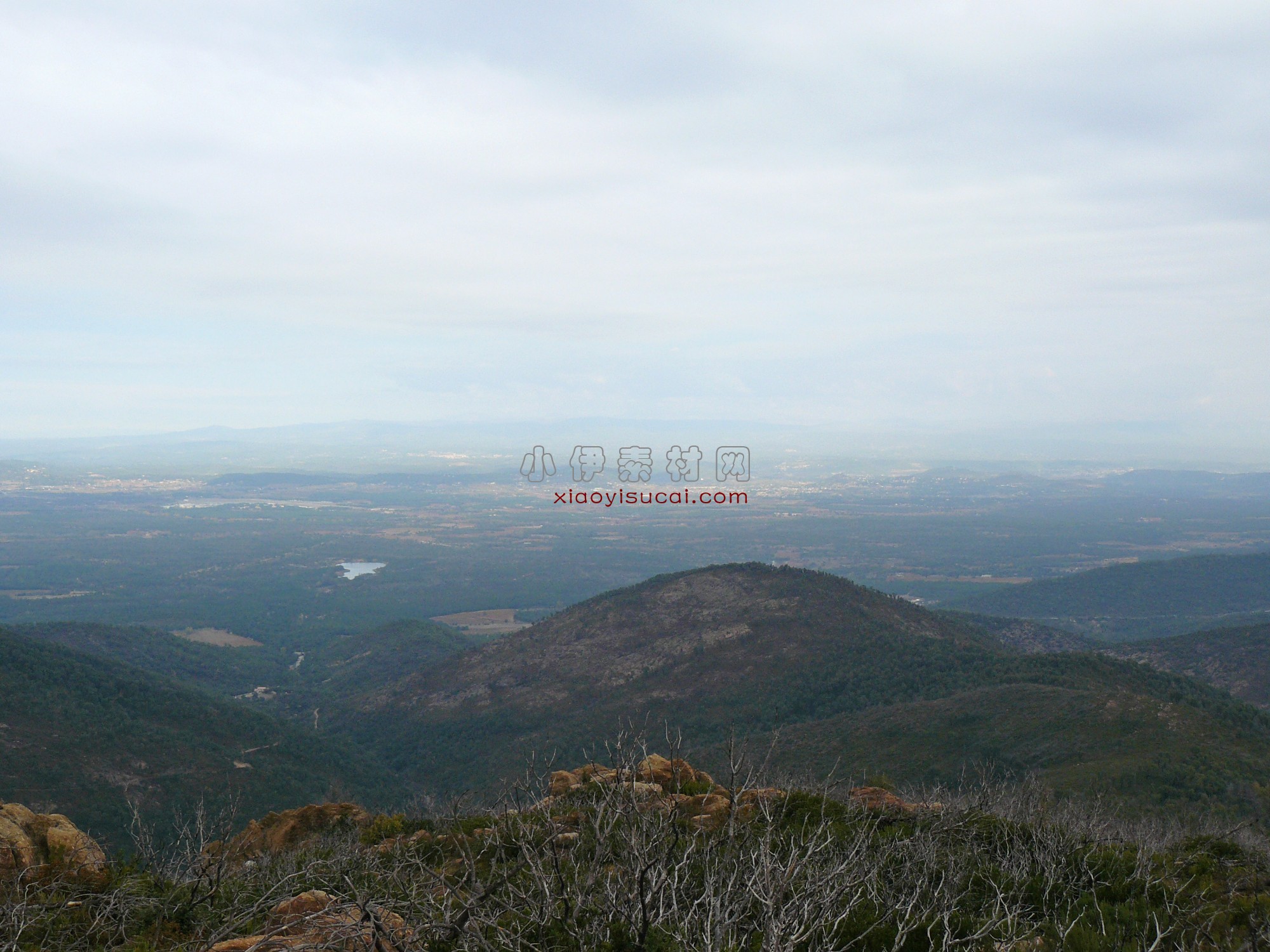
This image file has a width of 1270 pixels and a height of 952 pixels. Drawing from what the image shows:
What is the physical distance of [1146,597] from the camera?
104750 mm

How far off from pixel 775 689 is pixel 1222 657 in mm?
35708

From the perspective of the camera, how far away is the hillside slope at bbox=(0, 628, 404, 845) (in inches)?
1334

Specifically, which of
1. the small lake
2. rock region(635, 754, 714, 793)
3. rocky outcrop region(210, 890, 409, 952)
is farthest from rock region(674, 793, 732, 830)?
the small lake

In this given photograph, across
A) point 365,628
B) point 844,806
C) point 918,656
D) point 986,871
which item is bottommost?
point 365,628

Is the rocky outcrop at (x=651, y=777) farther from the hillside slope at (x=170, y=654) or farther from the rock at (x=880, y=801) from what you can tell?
the hillside slope at (x=170, y=654)

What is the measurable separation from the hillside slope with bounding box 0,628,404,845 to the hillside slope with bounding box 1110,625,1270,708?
191ft

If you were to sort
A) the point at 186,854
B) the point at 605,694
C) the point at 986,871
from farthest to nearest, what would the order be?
the point at 605,694 < the point at 186,854 < the point at 986,871

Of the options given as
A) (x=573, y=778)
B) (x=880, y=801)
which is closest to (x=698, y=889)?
(x=880, y=801)

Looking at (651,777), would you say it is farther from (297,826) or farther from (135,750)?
(135,750)

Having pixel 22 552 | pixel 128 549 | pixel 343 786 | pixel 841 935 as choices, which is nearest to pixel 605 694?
pixel 343 786

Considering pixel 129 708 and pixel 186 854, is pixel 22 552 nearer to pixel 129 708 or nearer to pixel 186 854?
pixel 129 708

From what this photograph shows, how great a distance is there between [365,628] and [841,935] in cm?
10590

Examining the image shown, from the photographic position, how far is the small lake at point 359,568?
145m

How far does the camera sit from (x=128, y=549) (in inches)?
6309
